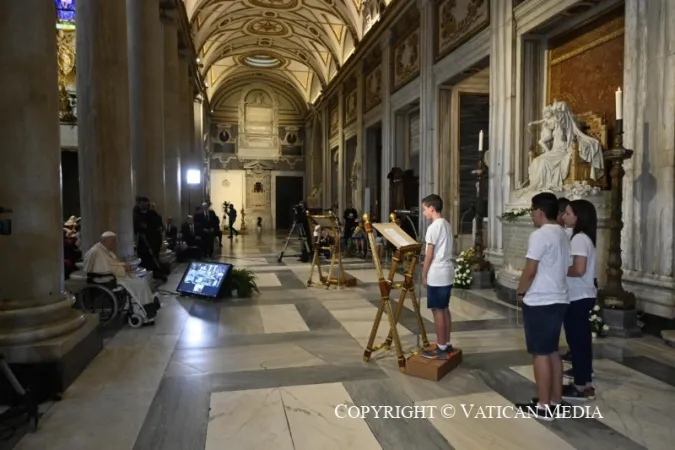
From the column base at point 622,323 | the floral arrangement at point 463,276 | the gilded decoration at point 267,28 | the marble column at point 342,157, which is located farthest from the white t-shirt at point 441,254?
the gilded decoration at point 267,28

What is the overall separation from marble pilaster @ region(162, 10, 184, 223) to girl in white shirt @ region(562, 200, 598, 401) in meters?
10.4

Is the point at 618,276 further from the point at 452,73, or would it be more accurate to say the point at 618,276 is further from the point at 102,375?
the point at 452,73

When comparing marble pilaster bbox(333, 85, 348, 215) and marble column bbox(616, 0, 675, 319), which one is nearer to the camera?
marble column bbox(616, 0, 675, 319)

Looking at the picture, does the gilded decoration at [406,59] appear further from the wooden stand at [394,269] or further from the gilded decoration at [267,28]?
the gilded decoration at [267,28]

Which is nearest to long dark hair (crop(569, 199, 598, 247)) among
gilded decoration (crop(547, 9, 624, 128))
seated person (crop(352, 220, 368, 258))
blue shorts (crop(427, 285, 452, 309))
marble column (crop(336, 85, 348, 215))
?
blue shorts (crop(427, 285, 452, 309))

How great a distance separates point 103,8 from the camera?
5.92 m

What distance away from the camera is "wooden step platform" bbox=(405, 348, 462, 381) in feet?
12.7

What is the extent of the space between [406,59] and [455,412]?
1215 centimetres


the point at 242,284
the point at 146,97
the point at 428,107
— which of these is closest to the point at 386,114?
the point at 428,107

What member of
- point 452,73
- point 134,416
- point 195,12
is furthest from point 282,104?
point 134,416

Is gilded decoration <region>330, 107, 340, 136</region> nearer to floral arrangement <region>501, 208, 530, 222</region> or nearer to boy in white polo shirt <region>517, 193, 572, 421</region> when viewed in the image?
floral arrangement <region>501, 208, 530, 222</region>

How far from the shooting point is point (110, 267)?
534 centimetres

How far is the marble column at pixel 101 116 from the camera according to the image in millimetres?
5953

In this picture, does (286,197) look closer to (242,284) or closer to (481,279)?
(481,279)
